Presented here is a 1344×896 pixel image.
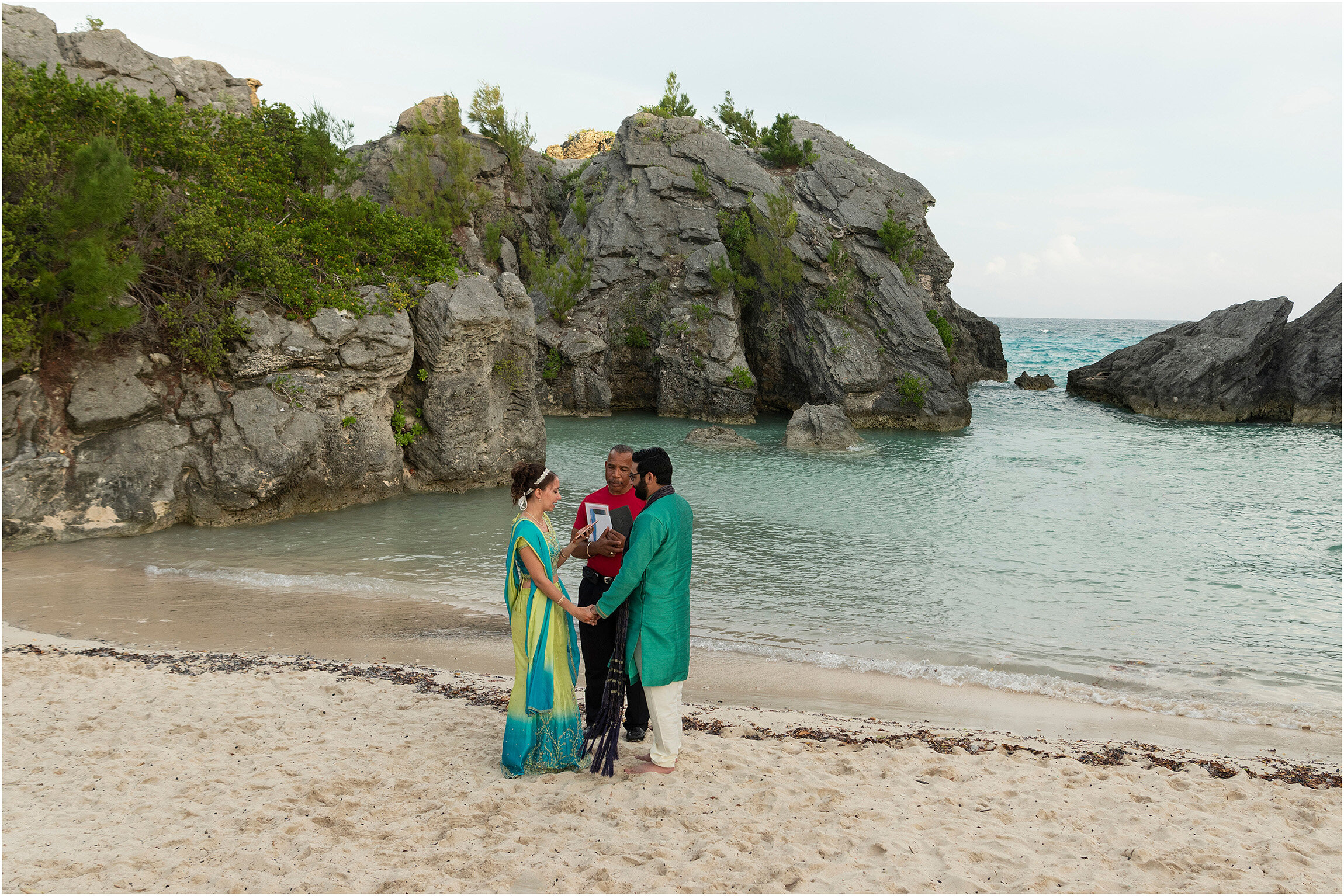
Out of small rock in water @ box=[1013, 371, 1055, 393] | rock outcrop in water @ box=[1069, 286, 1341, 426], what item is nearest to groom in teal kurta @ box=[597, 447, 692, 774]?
rock outcrop in water @ box=[1069, 286, 1341, 426]

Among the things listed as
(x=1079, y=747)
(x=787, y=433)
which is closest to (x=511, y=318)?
(x=787, y=433)

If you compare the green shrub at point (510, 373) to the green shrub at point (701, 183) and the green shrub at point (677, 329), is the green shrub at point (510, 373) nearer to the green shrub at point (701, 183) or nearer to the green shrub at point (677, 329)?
the green shrub at point (677, 329)

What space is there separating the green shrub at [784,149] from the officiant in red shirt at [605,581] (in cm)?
3593

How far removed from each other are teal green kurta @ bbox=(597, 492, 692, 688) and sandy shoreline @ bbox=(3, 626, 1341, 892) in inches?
32.5

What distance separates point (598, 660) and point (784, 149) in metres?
36.7

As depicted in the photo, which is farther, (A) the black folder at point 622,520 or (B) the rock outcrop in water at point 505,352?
(B) the rock outcrop in water at point 505,352

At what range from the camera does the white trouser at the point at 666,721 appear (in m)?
4.82

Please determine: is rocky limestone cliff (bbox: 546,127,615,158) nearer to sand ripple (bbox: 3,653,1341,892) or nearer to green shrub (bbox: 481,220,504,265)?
green shrub (bbox: 481,220,504,265)

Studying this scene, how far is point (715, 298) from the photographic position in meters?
33.2

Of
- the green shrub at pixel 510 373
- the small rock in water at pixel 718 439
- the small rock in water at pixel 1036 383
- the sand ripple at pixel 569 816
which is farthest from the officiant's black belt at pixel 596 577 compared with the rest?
the small rock in water at pixel 1036 383

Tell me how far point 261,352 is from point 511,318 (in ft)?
20.2

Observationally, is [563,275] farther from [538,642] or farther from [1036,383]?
[1036,383]

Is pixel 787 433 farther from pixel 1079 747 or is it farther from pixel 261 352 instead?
pixel 1079 747

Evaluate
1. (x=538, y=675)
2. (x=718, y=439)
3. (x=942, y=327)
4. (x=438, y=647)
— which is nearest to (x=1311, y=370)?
(x=942, y=327)
